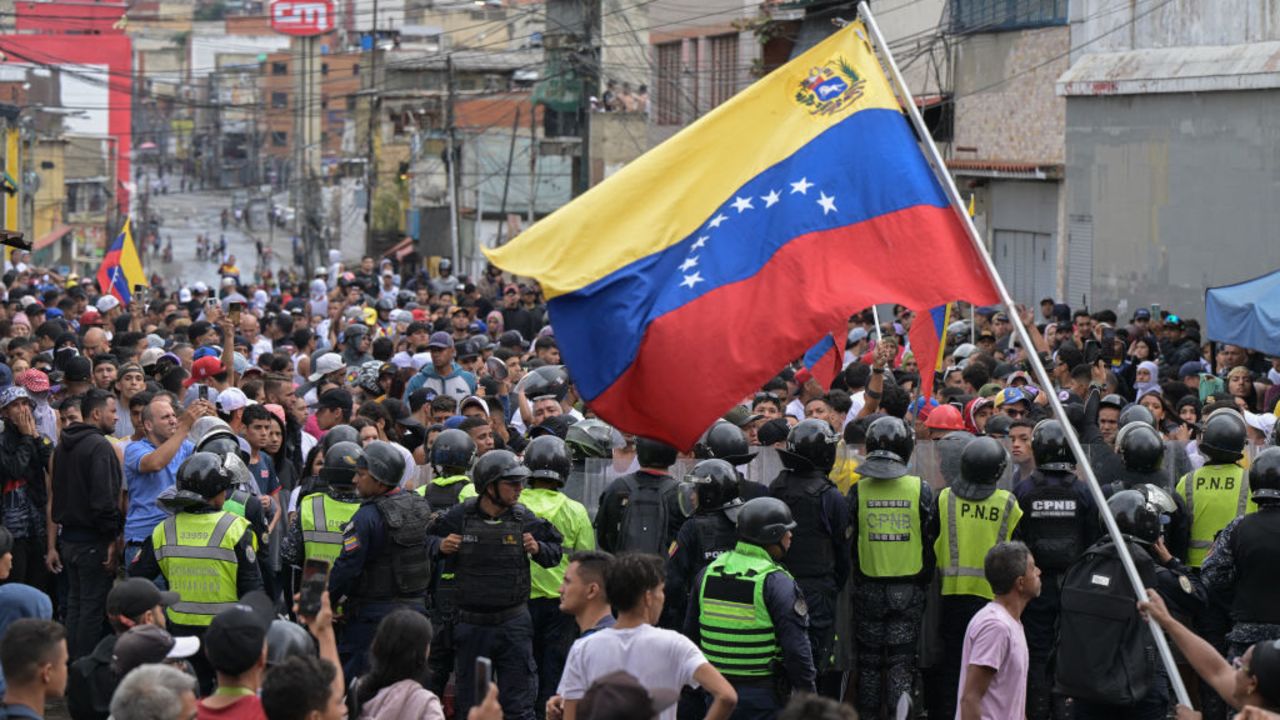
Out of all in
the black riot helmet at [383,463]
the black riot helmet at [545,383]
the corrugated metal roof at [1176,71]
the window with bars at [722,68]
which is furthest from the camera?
the window with bars at [722,68]

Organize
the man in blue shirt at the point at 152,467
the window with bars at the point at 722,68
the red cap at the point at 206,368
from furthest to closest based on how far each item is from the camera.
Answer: the window with bars at the point at 722,68, the red cap at the point at 206,368, the man in blue shirt at the point at 152,467

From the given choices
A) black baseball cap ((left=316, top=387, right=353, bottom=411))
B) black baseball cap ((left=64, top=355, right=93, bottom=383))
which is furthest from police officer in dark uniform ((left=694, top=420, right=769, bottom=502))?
black baseball cap ((left=64, top=355, right=93, bottom=383))

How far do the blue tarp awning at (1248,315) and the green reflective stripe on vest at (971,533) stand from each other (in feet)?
22.3

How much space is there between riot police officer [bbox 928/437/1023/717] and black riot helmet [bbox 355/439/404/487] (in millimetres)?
2850

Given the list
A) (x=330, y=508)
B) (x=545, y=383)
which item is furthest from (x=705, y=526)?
(x=545, y=383)

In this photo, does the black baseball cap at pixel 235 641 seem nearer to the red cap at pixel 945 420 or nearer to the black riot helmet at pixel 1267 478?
the black riot helmet at pixel 1267 478

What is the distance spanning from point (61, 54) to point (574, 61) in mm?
41183

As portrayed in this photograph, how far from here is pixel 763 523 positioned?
809cm

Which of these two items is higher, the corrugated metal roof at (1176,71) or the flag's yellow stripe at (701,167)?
the corrugated metal roof at (1176,71)

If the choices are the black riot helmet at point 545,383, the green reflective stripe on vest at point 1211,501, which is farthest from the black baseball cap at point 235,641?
the black riot helmet at point 545,383

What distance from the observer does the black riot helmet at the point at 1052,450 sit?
31.9ft

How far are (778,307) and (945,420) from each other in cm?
443

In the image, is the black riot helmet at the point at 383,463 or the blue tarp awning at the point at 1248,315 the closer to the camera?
the black riot helmet at the point at 383,463

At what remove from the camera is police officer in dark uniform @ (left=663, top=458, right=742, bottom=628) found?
9180 millimetres
